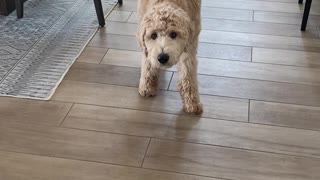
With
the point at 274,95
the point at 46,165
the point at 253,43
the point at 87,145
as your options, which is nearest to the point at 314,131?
the point at 274,95

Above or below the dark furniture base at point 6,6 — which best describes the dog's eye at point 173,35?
above

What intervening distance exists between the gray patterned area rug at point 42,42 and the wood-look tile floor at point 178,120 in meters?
0.08

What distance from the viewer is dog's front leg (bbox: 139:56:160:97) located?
1.93 m

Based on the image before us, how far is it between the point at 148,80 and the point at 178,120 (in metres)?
0.24

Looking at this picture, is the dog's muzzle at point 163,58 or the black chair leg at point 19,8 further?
the black chair leg at point 19,8

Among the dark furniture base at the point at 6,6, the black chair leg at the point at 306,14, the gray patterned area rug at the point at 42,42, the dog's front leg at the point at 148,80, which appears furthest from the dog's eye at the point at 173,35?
the dark furniture base at the point at 6,6

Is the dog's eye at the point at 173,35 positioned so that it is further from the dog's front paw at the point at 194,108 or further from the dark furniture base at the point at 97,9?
the dark furniture base at the point at 97,9

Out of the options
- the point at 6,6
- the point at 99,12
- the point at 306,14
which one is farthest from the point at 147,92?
Answer: the point at 6,6

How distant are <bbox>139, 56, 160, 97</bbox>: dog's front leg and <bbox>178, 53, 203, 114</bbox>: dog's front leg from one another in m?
0.14

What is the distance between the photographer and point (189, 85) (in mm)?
1855

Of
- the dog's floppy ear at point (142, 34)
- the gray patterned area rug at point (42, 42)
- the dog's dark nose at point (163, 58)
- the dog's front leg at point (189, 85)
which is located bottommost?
the gray patterned area rug at point (42, 42)

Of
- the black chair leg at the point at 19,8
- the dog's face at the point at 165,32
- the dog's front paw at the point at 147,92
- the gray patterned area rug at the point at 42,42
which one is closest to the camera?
the dog's face at the point at 165,32

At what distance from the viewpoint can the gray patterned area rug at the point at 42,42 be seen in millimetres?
2080

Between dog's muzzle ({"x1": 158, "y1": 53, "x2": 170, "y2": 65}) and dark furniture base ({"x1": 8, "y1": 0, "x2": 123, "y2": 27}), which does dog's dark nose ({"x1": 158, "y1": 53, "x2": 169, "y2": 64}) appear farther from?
dark furniture base ({"x1": 8, "y1": 0, "x2": 123, "y2": 27})
